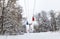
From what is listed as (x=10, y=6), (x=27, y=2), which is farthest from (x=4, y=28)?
(x=27, y=2)

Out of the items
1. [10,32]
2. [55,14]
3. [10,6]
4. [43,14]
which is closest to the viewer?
[10,32]

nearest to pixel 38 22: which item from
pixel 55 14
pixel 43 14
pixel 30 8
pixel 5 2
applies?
pixel 43 14

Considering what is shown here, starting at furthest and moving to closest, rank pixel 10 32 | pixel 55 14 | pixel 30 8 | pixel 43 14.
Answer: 1. pixel 43 14
2. pixel 55 14
3. pixel 30 8
4. pixel 10 32

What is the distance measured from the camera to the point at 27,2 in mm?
10141

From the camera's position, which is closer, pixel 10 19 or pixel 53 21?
pixel 10 19

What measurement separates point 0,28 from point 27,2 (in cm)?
428

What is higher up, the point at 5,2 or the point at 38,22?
the point at 5,2

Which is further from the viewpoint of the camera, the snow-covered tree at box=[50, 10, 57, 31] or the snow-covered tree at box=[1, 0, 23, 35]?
the snow-covered tree at box=[50, 10, 57, 31]

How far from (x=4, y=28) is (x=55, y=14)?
8.18m

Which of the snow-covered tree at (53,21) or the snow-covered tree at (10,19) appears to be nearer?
the snow-covered tree at (10,19)

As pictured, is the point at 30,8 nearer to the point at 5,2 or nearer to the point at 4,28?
the point at 5,2

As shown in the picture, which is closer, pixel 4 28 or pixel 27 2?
pixel 4 28

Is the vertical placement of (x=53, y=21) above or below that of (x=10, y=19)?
below

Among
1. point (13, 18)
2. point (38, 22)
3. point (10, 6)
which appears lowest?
point (38, 22)
